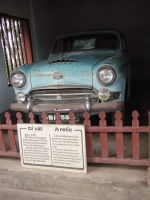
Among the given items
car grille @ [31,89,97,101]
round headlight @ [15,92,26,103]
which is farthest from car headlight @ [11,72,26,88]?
car grille @ [31,89,97,101]

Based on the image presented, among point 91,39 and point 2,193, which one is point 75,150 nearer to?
point 2,193

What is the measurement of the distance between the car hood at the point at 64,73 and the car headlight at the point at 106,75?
0.15 metres

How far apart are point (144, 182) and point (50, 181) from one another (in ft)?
3.39

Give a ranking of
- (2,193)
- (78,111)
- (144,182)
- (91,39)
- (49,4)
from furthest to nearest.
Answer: (49,4) < (91,39) < (78,111) < (2,193) < (144,182)

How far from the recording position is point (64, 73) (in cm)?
316

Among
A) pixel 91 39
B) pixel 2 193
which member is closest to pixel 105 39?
pixel 91 39

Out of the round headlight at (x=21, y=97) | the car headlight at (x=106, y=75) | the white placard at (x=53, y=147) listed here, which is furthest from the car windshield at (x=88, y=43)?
the white placard at (x=53, y=147)

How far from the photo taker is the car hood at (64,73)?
10.2ft

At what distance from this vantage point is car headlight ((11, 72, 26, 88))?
339 cm

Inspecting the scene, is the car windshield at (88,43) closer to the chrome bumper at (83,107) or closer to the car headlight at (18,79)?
the car headlight at (18,79)

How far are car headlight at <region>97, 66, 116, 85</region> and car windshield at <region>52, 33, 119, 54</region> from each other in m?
1.32

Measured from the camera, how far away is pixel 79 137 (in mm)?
2479

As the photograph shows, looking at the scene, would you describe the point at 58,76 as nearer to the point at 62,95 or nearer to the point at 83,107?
the point at 62,95

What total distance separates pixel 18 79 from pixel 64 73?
0.77 m
